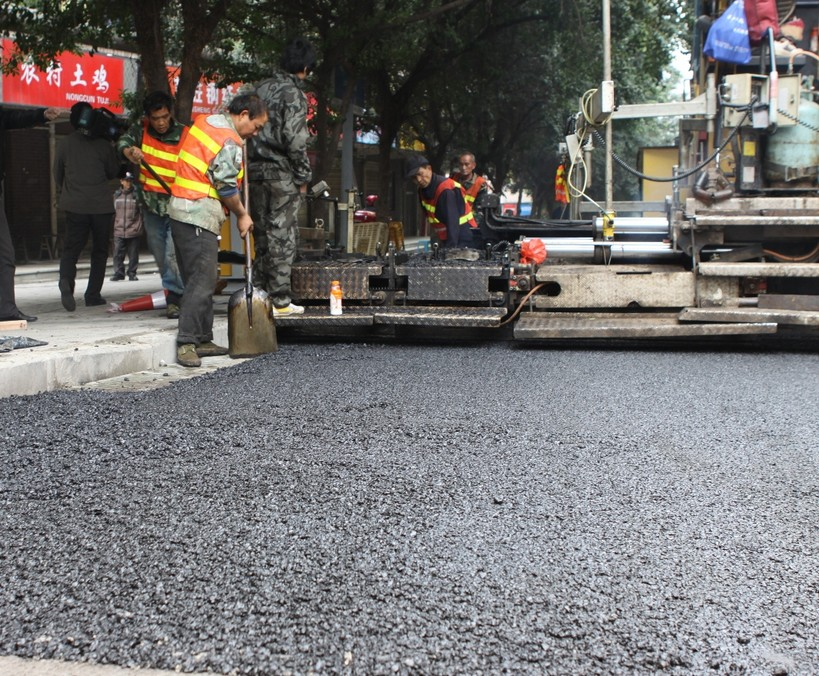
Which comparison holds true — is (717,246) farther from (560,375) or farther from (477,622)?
(477,622)

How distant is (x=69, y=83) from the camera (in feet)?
64.2

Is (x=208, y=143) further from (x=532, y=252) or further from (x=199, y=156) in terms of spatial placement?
(x=532, y=252)

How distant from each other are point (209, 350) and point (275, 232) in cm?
111

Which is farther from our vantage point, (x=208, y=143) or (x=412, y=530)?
(x=208, y=143)

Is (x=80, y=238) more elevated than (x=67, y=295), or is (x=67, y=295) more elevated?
(x=80, y=238)

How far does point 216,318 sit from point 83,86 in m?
13.7

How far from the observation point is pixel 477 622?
2.50 metres

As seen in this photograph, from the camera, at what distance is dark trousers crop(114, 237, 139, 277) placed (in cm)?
1438

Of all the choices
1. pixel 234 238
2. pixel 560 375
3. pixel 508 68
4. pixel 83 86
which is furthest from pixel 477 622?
pixel 508 68

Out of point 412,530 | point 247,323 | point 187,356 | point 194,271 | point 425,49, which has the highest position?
point 425,49

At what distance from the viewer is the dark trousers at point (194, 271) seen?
6594mm

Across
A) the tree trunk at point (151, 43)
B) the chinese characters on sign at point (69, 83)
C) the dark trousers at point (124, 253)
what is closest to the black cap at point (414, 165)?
the tree trunk at point (151, 43)

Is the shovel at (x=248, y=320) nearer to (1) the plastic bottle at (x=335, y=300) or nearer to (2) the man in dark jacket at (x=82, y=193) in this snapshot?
(1) the plastic bottle at (x=335, y=300)

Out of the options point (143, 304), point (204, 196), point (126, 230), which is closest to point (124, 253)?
point (126, 230)
